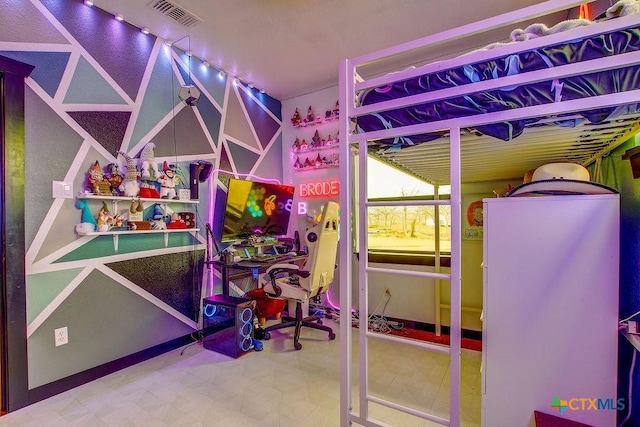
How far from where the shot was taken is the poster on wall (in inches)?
125

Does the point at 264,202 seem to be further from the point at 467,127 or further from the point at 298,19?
the point at 467,127

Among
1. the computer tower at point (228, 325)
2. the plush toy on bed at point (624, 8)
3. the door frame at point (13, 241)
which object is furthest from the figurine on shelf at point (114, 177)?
the plush toy on bed at point (624, 8)

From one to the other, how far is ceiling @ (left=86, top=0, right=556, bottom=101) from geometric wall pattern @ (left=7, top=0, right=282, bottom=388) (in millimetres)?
265

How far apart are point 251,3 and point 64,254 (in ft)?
7.74

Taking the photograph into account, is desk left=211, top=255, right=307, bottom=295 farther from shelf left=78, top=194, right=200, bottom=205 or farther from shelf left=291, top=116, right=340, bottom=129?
shelf left=291, top=116, right=340, bottom=129

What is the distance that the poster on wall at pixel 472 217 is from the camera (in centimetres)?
319

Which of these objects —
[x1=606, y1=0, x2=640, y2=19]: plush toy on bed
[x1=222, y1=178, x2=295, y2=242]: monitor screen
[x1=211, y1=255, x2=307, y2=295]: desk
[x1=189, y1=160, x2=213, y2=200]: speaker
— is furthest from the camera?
[x1=222, y1=178, x2=295, y2=242]: monitor screen

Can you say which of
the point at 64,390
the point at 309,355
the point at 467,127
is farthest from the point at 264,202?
the point at 467,127

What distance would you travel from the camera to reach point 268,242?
3.68 m

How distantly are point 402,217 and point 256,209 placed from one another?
1.77m

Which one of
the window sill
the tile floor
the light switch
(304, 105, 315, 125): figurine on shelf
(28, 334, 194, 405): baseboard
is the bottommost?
the tile floor

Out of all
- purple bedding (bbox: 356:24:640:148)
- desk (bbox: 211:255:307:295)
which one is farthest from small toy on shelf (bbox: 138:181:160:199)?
purple bedding (bbox: 356:24:640:148)

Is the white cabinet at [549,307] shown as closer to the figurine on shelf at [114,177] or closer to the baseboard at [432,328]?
the baseboard at [432,328]

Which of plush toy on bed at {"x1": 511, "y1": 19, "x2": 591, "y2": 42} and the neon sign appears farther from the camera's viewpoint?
the neon sign
